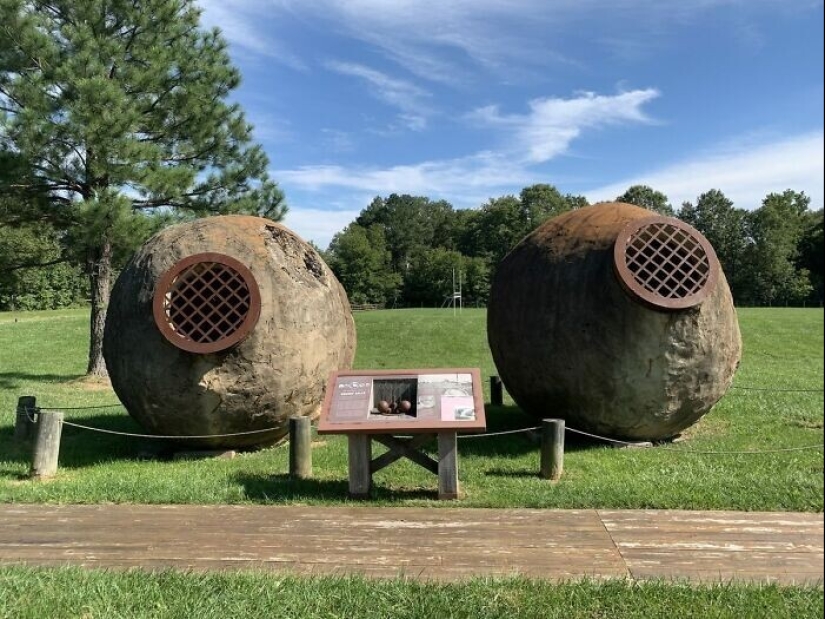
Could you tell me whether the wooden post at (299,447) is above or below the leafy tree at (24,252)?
below

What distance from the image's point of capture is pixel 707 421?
27.9ft

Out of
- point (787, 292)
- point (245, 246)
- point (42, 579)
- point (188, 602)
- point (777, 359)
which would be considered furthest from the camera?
point (787, 292)

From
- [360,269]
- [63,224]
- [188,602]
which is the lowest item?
[188,602]

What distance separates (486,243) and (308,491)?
51.2 metres

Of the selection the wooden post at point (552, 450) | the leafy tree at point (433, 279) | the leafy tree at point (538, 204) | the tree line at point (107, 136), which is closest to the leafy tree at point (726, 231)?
the leafy tree at point (538, 204)

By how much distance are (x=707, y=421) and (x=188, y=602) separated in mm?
7061

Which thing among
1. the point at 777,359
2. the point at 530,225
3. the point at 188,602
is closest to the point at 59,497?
the point at 188,602

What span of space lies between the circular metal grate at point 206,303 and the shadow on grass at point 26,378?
8.42 metres

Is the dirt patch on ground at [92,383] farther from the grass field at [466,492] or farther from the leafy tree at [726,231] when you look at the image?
the leafy tree at [726,231]

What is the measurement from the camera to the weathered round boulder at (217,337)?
6.78 m

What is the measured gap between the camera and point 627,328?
6.65 metres

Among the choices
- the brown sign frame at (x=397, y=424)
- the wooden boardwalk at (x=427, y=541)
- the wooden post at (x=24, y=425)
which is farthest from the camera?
the wooden post at (x=24, y=425)

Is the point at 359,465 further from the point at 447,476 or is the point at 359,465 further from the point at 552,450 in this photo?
the point at 552,450

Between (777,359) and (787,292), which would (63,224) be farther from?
(787,292)
